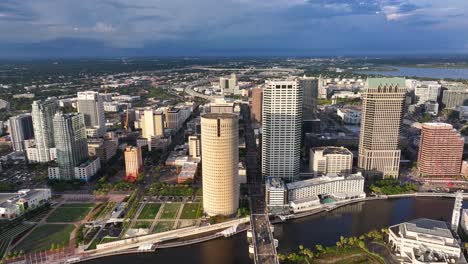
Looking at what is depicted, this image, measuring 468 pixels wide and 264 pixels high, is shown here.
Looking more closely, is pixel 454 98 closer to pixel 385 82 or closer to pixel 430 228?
pixel 385 82

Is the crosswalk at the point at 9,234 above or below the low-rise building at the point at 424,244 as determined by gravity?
below

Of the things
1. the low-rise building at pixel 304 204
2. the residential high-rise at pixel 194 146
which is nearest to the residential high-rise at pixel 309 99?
the residential high-rise at pixel 194 146

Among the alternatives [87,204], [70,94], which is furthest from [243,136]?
[70,94]

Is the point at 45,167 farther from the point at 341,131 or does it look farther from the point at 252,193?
the point at 341,131

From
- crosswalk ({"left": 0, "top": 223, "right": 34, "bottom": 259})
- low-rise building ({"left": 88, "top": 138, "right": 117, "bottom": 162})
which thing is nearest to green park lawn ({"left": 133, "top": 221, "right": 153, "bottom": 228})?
crosswalk ({"left": 0, "top": 223, "right": 34, "bottom": 259})

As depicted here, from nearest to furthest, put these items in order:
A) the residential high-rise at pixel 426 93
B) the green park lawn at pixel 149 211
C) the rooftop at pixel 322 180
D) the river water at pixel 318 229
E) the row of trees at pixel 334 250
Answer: the row of trees at pixel 334 250, the river water at pixel 318 229, the green park lawn at pixel 149 211, the rooftop at pixel 322 180, the residential high-rise at pixel 426 93

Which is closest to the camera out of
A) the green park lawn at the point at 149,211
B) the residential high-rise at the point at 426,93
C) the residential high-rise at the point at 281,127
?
the green park lawn at the point at 149,211

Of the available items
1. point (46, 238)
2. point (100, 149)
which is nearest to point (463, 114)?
point (100, 149)

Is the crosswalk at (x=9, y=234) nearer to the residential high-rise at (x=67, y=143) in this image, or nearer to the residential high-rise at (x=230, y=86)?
the residential high-rise at (x=67, y=143)
